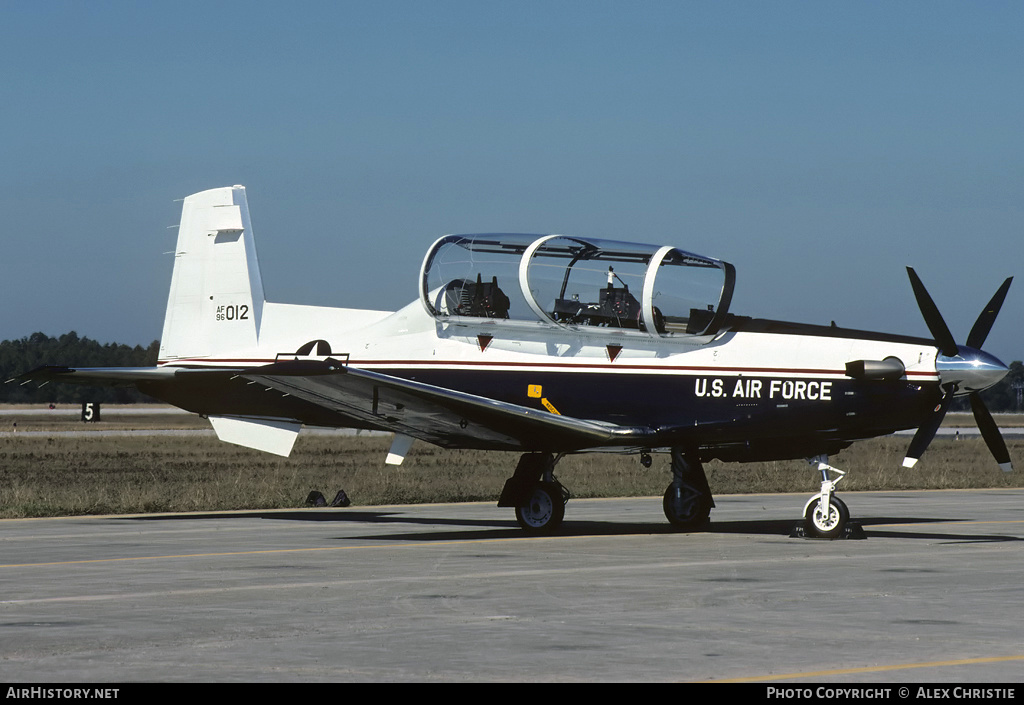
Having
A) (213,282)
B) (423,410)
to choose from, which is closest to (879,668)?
(423,410)

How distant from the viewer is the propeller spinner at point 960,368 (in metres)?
14.7

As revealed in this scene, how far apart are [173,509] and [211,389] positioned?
3521 mm

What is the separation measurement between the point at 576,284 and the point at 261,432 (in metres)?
5.60

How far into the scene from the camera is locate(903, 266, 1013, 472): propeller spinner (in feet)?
48.1

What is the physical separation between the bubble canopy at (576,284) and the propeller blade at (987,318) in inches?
117

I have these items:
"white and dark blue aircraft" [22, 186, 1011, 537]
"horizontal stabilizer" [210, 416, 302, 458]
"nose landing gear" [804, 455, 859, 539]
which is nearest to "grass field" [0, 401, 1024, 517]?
Result: "horizontal stabilizer" [210, 416, 302, 458]

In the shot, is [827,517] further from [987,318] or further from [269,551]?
[269,551]

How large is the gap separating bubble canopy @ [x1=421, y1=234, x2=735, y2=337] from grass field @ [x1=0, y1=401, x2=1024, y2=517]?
7550mm

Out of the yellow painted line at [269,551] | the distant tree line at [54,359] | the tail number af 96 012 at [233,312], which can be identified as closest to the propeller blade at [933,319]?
the yellow painted line at [269,551]

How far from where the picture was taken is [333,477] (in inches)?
1223

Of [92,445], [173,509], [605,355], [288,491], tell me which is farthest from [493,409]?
[92,445]

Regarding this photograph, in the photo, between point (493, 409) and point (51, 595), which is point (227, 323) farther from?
point (51, 595)

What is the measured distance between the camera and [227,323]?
64.7ft
